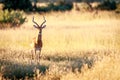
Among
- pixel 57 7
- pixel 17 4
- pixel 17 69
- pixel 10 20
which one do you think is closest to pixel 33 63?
pixel 17 69

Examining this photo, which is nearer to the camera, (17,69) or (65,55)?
(17,69)

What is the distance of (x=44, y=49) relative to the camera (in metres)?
15.8

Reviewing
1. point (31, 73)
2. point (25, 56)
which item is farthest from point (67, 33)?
point (31, 73)

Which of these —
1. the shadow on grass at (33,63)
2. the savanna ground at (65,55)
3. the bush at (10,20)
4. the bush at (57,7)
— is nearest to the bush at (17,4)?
the bush at (57,7)

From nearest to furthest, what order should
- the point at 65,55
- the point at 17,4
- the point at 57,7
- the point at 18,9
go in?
the point at 65,55, the point at 18,9, the point at 17,4, the point at 57,7

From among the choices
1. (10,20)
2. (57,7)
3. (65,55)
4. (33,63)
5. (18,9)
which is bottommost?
(57,7)

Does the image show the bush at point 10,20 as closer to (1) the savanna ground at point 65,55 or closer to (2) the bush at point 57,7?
(1) the savanna ground at point 65,55

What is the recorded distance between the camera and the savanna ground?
1074cm

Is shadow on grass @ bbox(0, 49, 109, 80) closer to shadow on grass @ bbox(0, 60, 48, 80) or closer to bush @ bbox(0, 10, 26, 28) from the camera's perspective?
shadow on grass @ bbox(0, 60, 48, 80)

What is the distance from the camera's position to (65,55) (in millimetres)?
14805

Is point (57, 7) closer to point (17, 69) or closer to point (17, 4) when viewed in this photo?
point (17, 4)

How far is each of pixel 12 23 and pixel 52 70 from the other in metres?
12.8

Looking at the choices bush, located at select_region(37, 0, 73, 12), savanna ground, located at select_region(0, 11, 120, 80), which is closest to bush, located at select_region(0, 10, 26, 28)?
savanna ground, located at select_region(0, 11, 120, 80)

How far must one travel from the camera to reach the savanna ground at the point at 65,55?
35.2 feet
